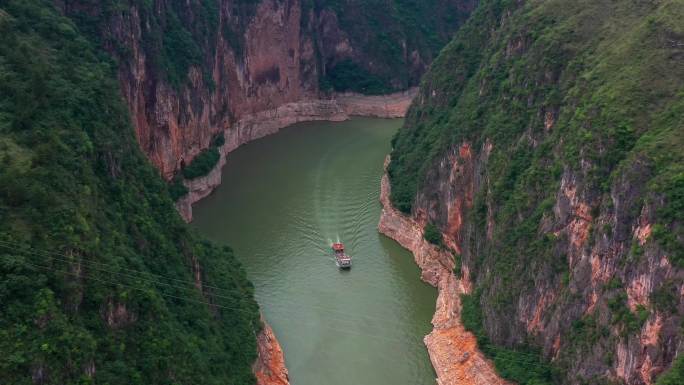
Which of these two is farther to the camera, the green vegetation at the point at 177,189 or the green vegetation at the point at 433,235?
the green vegetation at the point at 177,189

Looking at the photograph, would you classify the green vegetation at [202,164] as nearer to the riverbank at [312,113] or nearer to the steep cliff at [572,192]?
the riverbank at [312,113]

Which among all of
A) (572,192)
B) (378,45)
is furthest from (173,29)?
(572,192)

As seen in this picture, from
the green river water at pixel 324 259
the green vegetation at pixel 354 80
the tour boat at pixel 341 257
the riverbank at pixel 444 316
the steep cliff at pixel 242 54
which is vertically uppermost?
the steep cliff at pixel 242 54

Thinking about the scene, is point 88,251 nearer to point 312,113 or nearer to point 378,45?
point 312,113

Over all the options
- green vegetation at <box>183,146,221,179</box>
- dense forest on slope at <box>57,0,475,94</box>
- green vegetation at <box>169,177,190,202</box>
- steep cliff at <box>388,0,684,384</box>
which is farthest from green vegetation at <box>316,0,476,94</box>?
steep cliff at <box>388,0,684,384</box>

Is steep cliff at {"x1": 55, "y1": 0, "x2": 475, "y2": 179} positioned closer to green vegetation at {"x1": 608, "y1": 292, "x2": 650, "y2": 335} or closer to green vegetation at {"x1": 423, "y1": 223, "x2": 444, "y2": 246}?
green vegetation at {"x1": 423, "y1": 223, "x2": 444, "y2": 246}

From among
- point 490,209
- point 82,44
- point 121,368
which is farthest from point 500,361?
point 82,44

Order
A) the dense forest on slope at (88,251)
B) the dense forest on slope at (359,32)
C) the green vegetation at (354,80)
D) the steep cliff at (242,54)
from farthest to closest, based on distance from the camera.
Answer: the green vegetation at (354,80) → the dense forest on slope at (359,32) → the steep cliff at (242,54) → the dense forest on slope at (88,251)

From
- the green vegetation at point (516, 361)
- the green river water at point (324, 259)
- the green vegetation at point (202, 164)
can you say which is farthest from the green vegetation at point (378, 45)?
the green vegetation at point (516, 361)
